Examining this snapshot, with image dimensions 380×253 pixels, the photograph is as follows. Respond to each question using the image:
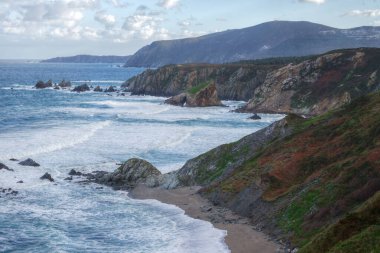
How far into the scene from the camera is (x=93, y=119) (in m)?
84.0

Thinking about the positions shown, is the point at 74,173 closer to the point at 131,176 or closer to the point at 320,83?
the point at 131,176

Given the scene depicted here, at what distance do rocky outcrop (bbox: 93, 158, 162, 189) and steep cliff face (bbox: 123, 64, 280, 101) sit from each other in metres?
85.6

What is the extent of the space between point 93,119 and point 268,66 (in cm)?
6372

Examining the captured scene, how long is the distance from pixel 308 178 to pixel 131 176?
1668 cm

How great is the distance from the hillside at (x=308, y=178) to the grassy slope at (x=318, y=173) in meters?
0.04

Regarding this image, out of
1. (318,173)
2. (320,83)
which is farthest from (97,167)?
(320,83)

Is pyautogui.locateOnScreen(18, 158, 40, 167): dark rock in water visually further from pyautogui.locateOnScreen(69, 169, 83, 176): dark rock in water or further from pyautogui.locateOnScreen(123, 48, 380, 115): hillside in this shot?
pyautogui.locateOnScreen(123, 48, 380, 115): hillside

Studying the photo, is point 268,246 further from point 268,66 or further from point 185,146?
point 268,66

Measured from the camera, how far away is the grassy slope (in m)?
25.3

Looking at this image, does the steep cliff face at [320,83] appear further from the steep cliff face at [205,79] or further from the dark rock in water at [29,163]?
the dark rock in water at [29,163]

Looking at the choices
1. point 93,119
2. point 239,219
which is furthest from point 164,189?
point 93,119

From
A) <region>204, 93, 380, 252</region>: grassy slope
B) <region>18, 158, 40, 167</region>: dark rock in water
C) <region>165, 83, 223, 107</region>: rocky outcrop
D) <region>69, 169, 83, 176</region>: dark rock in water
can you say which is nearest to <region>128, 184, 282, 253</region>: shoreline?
<region>204, 93, 380, 252</region>: grassy slope

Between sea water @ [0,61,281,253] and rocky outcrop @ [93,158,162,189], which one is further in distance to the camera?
rocky outcrop @ [93,158,162,189]

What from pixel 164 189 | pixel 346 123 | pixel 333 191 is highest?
pixel 346 123
